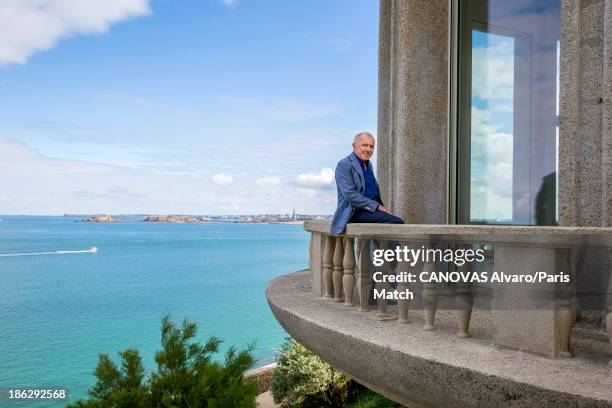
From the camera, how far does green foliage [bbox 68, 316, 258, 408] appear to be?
6789 millimetres

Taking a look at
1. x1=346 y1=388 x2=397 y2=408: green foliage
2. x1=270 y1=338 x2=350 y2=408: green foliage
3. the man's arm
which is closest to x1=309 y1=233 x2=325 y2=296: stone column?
the man's arm

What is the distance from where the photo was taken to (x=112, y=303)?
77.2m

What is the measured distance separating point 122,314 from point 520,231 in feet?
242

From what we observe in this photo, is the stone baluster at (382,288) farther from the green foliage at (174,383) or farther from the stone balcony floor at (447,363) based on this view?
the green foliage at (174,383)

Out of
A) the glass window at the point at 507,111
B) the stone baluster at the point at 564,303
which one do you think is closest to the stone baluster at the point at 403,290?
the stone baluster at the point at 564,303

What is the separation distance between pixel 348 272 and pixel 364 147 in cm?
128

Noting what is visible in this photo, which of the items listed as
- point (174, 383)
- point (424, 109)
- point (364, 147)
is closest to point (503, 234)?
point (364, 147)

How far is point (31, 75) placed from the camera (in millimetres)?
137875

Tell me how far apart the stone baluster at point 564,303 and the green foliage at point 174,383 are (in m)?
4.48

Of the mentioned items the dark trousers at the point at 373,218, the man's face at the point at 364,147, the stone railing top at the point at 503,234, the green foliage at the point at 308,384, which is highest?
the man's face at the point at 364,147

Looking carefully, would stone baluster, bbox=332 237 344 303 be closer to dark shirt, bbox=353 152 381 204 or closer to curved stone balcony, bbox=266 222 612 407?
curved stone balcony, bbox=266 222 612 407

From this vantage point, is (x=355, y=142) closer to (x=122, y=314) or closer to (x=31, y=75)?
(x=122, y=314)

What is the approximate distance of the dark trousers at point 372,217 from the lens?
5.07 meters

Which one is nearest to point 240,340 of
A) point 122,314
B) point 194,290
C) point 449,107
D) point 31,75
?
point 122,314
